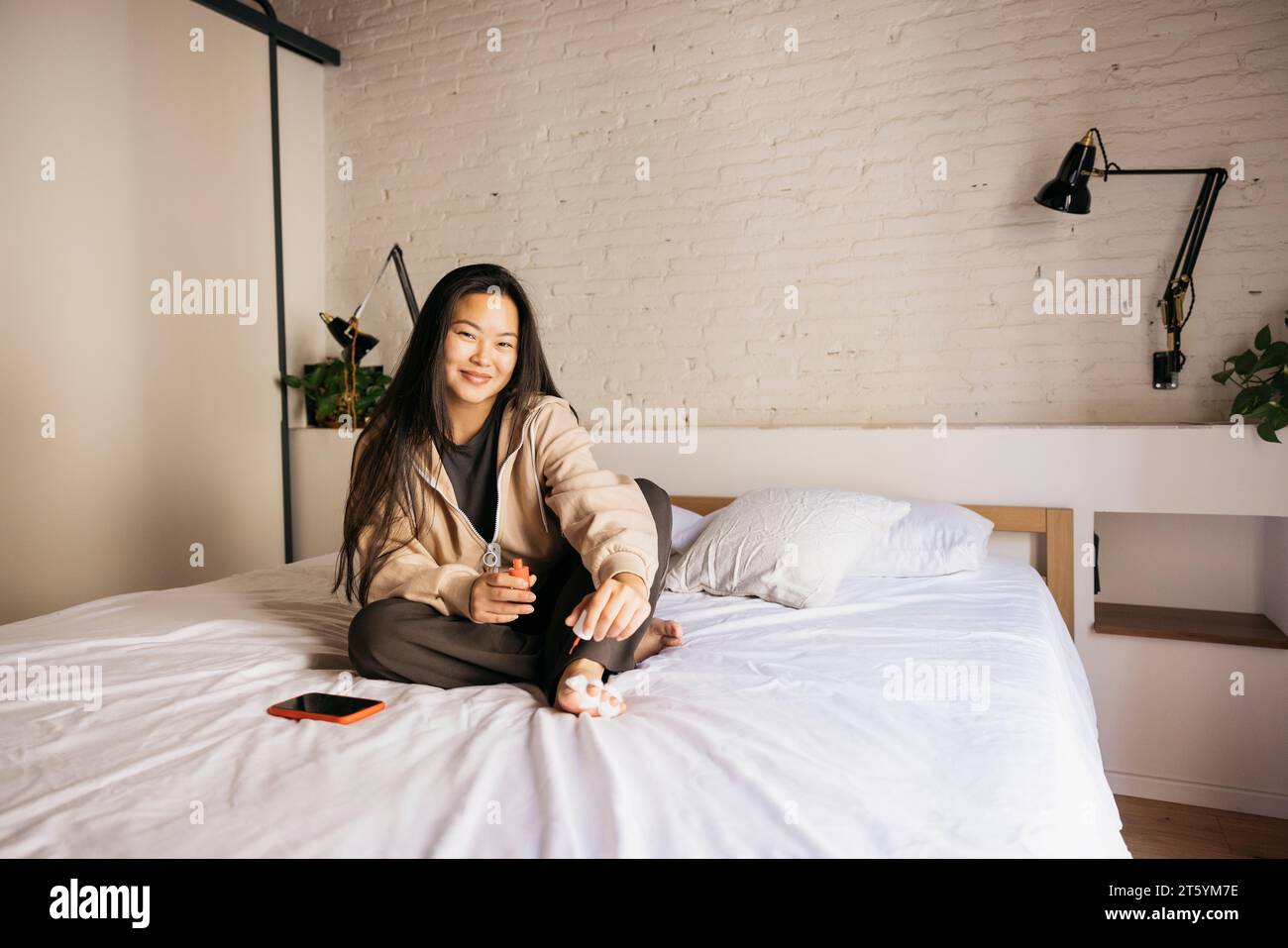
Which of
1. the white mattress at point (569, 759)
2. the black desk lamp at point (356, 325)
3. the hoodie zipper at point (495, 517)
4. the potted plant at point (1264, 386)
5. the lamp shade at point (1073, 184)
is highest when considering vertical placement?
the lamp shade at point (1073, 184)

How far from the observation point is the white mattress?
794 mm

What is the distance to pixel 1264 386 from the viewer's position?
2.01 meters

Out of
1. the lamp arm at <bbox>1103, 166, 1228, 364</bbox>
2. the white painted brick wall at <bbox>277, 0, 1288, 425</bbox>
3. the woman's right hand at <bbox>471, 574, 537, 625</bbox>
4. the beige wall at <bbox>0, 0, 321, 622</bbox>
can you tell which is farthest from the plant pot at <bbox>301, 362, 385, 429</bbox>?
the lamp arm at <bbox>1103, 166, 1228, 364</bbox>

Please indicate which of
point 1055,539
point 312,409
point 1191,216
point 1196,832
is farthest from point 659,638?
point 312,409

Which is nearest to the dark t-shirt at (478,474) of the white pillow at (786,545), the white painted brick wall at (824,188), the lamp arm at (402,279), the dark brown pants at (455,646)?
the dark brown pants at (455,646)

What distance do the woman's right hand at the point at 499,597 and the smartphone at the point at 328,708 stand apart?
193 mm

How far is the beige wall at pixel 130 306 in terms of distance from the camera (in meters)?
2.45

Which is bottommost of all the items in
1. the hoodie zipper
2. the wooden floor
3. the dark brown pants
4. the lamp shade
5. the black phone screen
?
the wooden floor

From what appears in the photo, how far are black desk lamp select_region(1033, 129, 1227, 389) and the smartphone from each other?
205 centimetres

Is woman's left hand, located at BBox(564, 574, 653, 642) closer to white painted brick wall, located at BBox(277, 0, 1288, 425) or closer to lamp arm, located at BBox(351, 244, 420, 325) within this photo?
white painted brick wall, located at BBox(277, 0, 1288, 425)

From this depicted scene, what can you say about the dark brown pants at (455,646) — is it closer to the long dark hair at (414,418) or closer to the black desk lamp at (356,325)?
the long dark hair at (414,418)

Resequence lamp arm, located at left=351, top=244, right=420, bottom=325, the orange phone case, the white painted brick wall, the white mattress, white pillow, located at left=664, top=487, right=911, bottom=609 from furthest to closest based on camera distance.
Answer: lamp arm, located at left=351, top=244, right=420, bottom=325 → the white painted brick wall → white pillow, located at left=664, top=487, right=911, bottom=609 → the orange phone case → the white mattress
